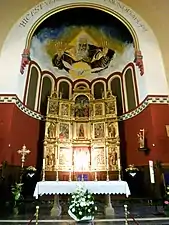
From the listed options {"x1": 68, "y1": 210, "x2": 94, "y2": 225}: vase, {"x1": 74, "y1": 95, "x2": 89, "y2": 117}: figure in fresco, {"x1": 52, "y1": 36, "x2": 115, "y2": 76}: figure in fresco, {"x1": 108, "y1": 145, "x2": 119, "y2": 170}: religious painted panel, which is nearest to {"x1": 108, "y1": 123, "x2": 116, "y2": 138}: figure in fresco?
{"x1": 108, "y1": 145, "x2": 119, "y2": 170}: religious painted panel

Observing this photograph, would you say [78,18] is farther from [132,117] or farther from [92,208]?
[92,208]

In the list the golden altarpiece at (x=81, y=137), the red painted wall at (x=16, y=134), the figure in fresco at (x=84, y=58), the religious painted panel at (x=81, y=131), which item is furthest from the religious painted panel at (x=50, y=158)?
the figure in fresco at (x=84, y=58)

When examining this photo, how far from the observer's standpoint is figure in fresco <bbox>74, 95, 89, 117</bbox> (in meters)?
11.8

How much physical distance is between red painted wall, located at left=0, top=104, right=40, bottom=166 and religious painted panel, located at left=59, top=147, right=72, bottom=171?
1.18m

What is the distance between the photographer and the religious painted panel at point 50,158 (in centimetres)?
1015

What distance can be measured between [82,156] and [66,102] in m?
2.84

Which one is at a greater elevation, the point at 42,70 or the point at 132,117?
the point at 42,70

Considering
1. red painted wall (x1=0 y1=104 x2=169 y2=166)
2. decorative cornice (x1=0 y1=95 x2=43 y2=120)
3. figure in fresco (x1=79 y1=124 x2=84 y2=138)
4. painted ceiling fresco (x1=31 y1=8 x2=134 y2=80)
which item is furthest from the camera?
figure in fresco (x1=79 y1=124 x2=84 y2=138)

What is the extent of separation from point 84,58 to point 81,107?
2814 mm

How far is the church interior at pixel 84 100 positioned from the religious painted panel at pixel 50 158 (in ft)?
0.14

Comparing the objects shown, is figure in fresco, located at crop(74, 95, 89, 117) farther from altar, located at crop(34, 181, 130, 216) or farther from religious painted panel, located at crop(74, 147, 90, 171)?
altar, located at crop(34, 181, 130, 216)

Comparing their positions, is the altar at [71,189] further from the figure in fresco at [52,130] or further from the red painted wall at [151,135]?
the figure in fresco at [52,130]

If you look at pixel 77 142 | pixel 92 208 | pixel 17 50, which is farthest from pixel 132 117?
pixel 92 208

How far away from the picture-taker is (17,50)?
964 cm
